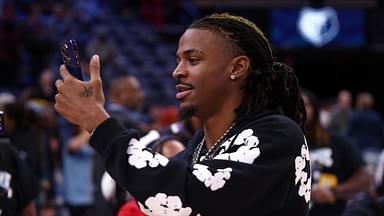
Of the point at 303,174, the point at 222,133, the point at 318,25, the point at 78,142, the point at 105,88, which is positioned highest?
the point at 222,133

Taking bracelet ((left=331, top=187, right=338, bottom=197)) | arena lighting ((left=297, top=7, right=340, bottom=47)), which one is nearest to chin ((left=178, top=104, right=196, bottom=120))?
bracelet ((left=331, top=187, right=338, bottom=197))

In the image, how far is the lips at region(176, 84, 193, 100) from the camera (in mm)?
2408

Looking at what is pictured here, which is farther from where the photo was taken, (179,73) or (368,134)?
(368,134)

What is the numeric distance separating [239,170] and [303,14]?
1336cm

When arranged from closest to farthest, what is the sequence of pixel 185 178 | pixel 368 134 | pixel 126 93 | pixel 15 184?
pixel 185 178
pixel 15 184
pixel 126 93
pixel 368 134

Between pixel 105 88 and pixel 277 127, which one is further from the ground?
pixel 277 127

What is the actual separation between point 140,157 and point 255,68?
1.60 ft

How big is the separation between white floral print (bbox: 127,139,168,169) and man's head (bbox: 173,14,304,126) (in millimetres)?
222

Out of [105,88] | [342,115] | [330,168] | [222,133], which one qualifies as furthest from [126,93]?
[342,115]

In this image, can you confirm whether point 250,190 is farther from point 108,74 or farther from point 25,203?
point 108,74

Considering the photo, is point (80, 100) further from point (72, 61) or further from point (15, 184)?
point (15, 184)

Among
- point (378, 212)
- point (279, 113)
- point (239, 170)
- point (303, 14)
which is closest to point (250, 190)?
point (239, 170)

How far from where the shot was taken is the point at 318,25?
49.1 ft

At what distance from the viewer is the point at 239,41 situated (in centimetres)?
248
